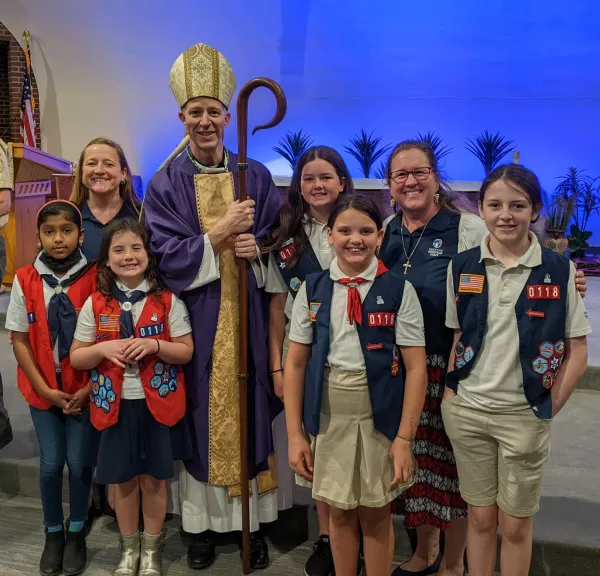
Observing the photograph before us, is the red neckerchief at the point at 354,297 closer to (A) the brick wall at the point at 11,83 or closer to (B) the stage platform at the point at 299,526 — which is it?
(B) the stage platform at the point at 299,526

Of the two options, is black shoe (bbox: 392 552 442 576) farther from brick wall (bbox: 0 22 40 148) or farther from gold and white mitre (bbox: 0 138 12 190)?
brick wall (bbox: 0 22 40 148)

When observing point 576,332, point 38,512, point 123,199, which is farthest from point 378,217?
point 38,512

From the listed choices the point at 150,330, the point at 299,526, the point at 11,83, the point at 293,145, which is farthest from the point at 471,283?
the point at 11,83

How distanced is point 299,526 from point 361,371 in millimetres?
1139

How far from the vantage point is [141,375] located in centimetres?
218

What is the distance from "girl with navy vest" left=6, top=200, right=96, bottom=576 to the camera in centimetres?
224

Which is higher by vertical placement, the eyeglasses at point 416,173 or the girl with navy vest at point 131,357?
the eyeglasses at point 416,173

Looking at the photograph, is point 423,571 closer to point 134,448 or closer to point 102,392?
point 134,448

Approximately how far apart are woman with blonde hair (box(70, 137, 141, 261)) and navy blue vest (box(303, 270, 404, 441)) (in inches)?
42.2

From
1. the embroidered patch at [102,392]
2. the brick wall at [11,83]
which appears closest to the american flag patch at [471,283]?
the embroidered patch at [102,392]

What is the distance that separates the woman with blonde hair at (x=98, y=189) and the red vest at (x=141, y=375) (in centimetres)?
Result: 38

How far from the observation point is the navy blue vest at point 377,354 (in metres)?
1.82

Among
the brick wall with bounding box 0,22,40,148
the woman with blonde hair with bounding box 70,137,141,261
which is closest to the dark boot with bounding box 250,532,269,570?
the woman with blonde hair with bounding box 70,137,141,261

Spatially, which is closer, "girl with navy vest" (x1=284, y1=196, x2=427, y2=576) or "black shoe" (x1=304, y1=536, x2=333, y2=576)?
"girl with navy vest" (x1=284, y1=196, x2=427, y2=576)
